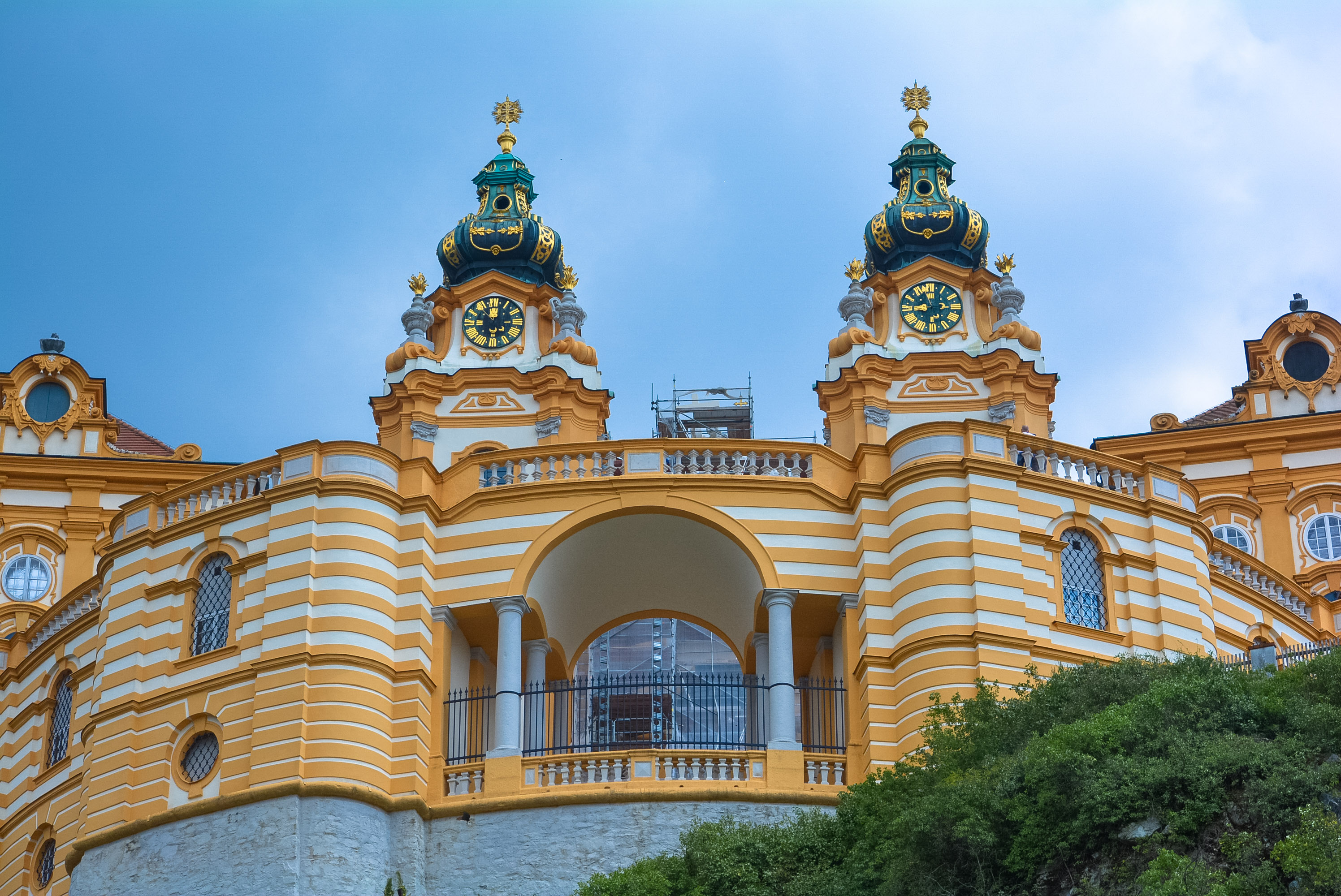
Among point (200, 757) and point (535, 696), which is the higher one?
point (535, 696)

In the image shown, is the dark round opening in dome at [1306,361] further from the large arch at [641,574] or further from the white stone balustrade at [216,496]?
the white stone balustrade at [216,496]

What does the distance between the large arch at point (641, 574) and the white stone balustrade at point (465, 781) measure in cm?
318

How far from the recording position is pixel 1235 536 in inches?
1850

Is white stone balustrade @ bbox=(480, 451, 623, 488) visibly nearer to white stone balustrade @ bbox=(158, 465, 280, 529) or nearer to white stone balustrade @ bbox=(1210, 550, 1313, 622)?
white stone balustrade @ bbox=(158, 465, 280, 529)

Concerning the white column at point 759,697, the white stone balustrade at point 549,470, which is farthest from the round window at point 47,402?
the white column at point 759,697

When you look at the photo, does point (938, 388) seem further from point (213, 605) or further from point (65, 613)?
point (213, 605)

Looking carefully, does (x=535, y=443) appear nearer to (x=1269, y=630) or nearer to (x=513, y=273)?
(x=513, y=273)

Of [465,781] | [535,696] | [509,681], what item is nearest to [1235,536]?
[535,696]

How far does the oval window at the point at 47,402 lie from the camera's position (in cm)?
4981

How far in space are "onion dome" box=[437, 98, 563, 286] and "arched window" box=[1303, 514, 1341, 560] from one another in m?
20.6

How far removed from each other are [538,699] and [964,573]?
7.81m

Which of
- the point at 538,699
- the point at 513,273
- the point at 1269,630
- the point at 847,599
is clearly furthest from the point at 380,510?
the point at 513,273

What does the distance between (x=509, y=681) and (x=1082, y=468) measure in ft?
33.6

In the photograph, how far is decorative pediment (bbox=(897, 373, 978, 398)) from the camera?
51312mm
